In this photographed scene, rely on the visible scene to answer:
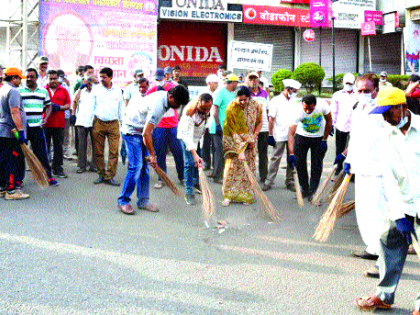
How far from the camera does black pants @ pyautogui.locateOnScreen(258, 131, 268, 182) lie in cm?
983

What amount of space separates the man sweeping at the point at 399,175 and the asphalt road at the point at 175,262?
53 cm

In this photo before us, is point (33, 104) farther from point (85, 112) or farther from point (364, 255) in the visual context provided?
point (364, 255)

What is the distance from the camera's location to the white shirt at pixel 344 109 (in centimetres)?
1009

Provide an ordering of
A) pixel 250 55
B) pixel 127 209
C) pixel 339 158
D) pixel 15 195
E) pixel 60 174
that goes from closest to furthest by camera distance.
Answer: pixel 339 158, pixel 127 209, pixel 15 195, pixel 60 174, pixel 250 55

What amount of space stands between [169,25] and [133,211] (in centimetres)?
1932

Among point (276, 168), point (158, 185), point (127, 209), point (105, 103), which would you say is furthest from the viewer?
point (276, 168)

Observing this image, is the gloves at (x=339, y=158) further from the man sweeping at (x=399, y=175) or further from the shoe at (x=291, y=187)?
the man sweeping at (x=399, y=175)

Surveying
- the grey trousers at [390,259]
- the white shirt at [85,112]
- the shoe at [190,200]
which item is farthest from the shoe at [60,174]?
the grey trousers at [390,259]

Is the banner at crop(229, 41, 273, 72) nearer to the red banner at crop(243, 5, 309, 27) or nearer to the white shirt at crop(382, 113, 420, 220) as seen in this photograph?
the white shirt at crop(382, 113, 420, 220)

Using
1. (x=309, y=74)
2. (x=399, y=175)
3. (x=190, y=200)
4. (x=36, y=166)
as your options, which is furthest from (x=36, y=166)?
(x=309, y=74)

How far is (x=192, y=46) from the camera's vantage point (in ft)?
86.3

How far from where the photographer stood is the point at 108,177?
9.51m

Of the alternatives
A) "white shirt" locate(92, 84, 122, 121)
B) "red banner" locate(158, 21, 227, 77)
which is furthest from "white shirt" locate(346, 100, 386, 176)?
"red banner" locate(158, 21, 227, 77)

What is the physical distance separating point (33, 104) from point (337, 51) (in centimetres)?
2198
